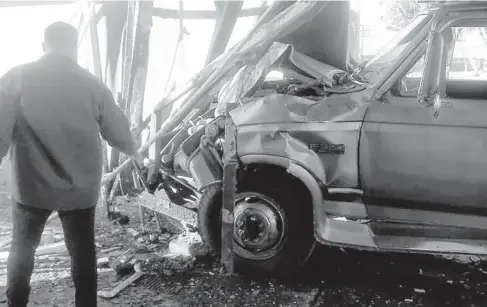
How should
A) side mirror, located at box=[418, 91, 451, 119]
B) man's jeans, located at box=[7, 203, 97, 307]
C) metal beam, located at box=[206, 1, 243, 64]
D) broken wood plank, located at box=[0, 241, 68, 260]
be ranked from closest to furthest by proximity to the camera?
man's jeans, located at box=[7, 203, 97, 307]
side mirror, located at box=[418, 91, 451, 119]
broken wood plank, located at box=[0, 241, 68, 260]
metal beam, located at box=[206, 1, 243, 64]

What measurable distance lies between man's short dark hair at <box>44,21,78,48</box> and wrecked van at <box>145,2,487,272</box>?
1.34 m

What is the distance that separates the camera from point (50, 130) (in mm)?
2420

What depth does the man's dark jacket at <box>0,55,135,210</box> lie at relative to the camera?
2404 millimetres

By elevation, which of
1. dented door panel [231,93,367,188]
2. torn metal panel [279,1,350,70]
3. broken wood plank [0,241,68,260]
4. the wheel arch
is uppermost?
torn metal panel [279,1,350,70]

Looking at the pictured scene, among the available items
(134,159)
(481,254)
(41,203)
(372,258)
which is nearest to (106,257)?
(134,159)

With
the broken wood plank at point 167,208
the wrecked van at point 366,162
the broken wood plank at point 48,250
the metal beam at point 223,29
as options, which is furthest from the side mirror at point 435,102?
the broken wood plank at point 48,250

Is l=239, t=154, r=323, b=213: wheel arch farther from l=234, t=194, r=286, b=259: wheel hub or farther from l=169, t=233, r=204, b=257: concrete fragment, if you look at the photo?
l=169, t=233, r=204, b=257: concrete fragment

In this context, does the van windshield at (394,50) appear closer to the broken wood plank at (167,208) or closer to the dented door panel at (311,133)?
the dented door panel at (311,133)

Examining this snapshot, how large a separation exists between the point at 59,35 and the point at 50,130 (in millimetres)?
508

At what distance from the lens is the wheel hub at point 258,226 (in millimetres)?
3441

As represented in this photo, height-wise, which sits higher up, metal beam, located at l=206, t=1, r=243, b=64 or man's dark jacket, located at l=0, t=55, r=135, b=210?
metal beam, located at l=206, t=1, r=243, b=64

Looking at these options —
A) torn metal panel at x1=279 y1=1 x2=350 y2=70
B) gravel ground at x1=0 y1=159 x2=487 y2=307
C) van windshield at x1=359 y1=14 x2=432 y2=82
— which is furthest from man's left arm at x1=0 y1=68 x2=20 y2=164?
torn metal panel at x1=279 y1=1 x2=350 y2=70

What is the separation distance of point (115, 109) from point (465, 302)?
2589mm

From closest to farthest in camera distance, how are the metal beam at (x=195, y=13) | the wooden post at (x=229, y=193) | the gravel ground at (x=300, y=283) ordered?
the gravel ground at (x=300, y=283) < the wooden post at (x=229, y=193) < the metal beam at (x=195, y=13)
